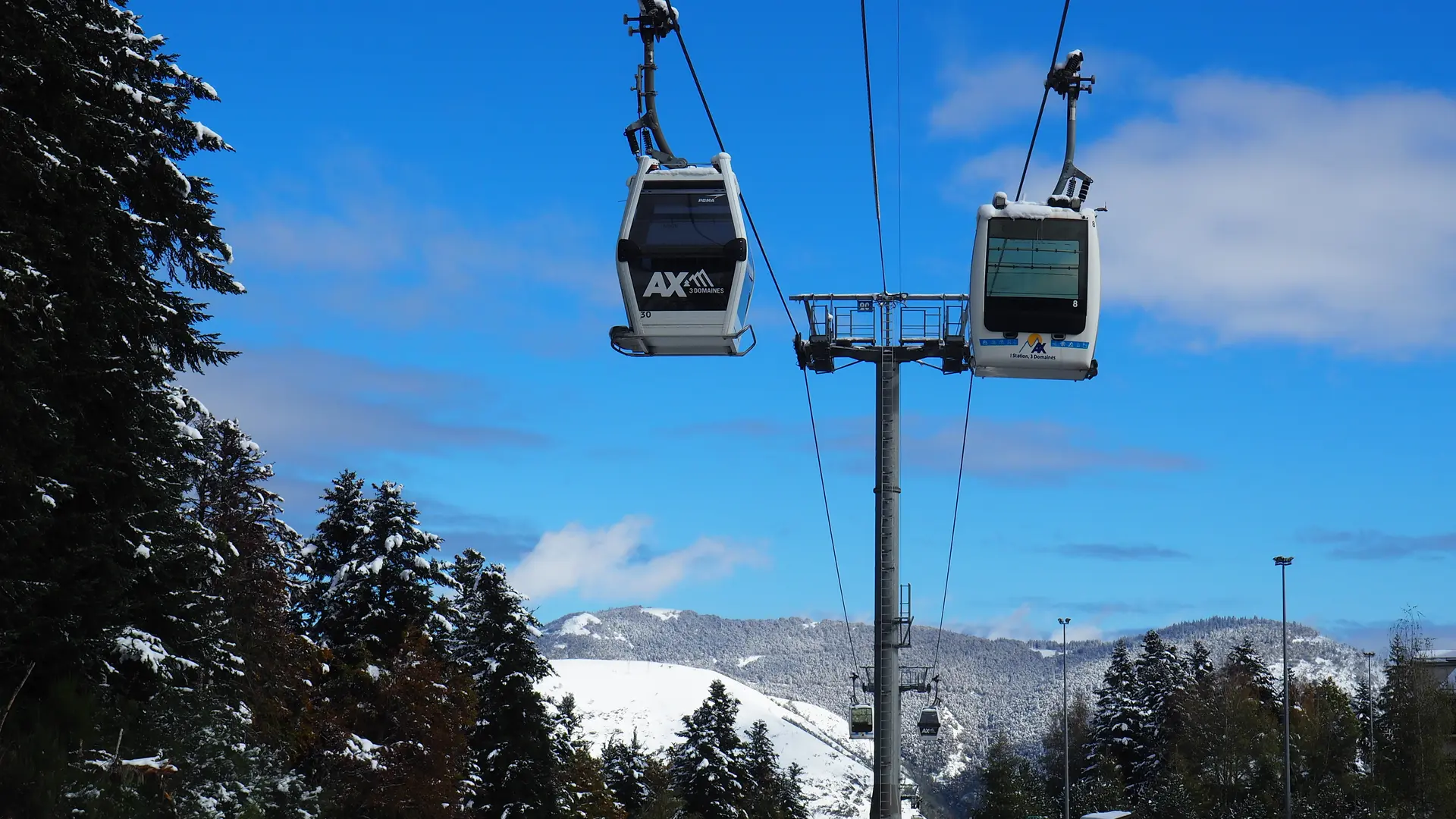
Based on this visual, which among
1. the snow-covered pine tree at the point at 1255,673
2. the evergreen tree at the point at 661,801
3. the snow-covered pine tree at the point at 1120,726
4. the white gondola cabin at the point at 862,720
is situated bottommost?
the evergreen tree at the point at 661,801

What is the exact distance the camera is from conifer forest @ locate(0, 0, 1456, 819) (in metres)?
15.4

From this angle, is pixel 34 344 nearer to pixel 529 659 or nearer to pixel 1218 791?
pixel 529 659

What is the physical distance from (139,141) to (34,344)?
567 cm

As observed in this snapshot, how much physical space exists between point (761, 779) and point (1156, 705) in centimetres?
3098

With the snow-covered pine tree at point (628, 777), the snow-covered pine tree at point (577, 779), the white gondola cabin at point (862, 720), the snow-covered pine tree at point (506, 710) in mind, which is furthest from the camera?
the snow-covered pine tree at point (628, 777)

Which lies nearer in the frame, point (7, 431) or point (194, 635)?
point (7, 431)

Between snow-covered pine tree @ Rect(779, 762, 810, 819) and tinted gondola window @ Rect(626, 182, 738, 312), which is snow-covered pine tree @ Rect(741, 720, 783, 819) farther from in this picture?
tinted gondola window @ Rect(626, 182, 738, 312)

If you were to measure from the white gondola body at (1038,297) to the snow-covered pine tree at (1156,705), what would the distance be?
83.6 metres

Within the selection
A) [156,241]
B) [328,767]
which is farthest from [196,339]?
[328,767]

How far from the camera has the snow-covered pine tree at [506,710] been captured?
→ 5366cm

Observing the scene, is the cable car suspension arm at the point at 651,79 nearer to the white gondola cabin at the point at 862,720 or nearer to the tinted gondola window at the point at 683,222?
the tinted gondola window at the point at 683,222

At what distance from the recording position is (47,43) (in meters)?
21.6

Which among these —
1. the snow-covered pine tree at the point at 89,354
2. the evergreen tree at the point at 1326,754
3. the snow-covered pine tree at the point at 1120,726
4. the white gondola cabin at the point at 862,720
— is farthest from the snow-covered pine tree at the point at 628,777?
the snow-covered pine tree at the point at 89,354

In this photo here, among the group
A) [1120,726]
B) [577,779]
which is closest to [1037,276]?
[577,779]
